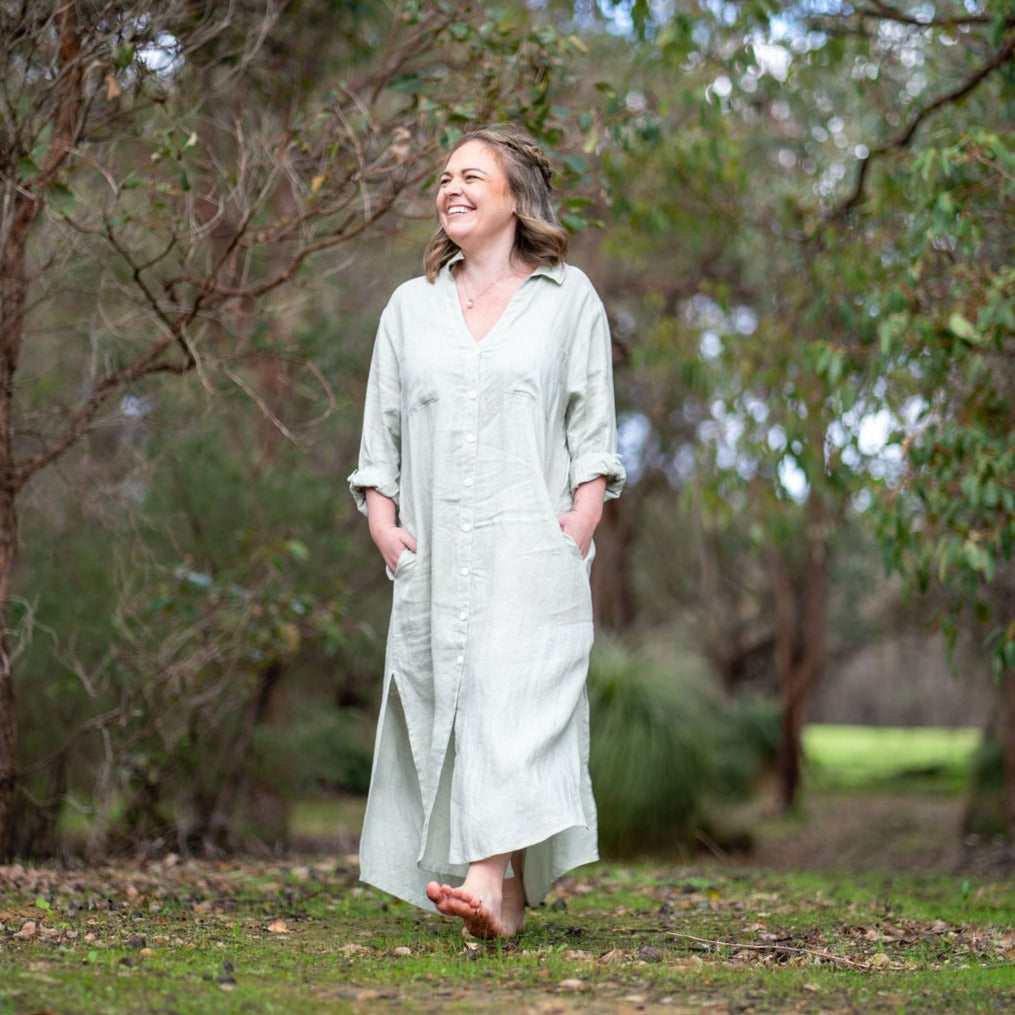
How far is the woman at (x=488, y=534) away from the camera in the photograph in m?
3.57

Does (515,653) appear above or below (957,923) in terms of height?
above

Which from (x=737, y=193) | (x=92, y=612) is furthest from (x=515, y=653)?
(x=737, y=193)

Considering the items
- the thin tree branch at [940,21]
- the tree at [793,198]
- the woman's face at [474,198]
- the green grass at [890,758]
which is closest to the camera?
the woman's face at [474,198]

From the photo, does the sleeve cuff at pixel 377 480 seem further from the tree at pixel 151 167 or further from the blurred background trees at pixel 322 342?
the blurred background trees at pixel 322 342

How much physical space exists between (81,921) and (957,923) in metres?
2.68

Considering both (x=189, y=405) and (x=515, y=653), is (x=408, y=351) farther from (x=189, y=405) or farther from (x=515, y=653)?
(x=189, y=405)

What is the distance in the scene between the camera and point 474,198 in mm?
3818

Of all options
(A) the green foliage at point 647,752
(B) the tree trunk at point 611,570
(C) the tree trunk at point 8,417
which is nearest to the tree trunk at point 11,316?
(C) the tree trunk at point 8,417

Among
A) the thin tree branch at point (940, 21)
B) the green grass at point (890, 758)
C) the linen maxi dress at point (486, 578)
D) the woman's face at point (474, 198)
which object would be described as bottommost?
the green grass at point (890, 758)

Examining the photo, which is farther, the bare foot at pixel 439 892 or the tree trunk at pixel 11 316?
the tree trunk at pixel 11 316

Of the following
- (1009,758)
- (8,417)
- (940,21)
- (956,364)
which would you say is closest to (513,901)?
(8,417)

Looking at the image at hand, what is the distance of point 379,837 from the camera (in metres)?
3.81

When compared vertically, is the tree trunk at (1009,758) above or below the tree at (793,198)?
below

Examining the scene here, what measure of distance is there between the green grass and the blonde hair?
372 inches
